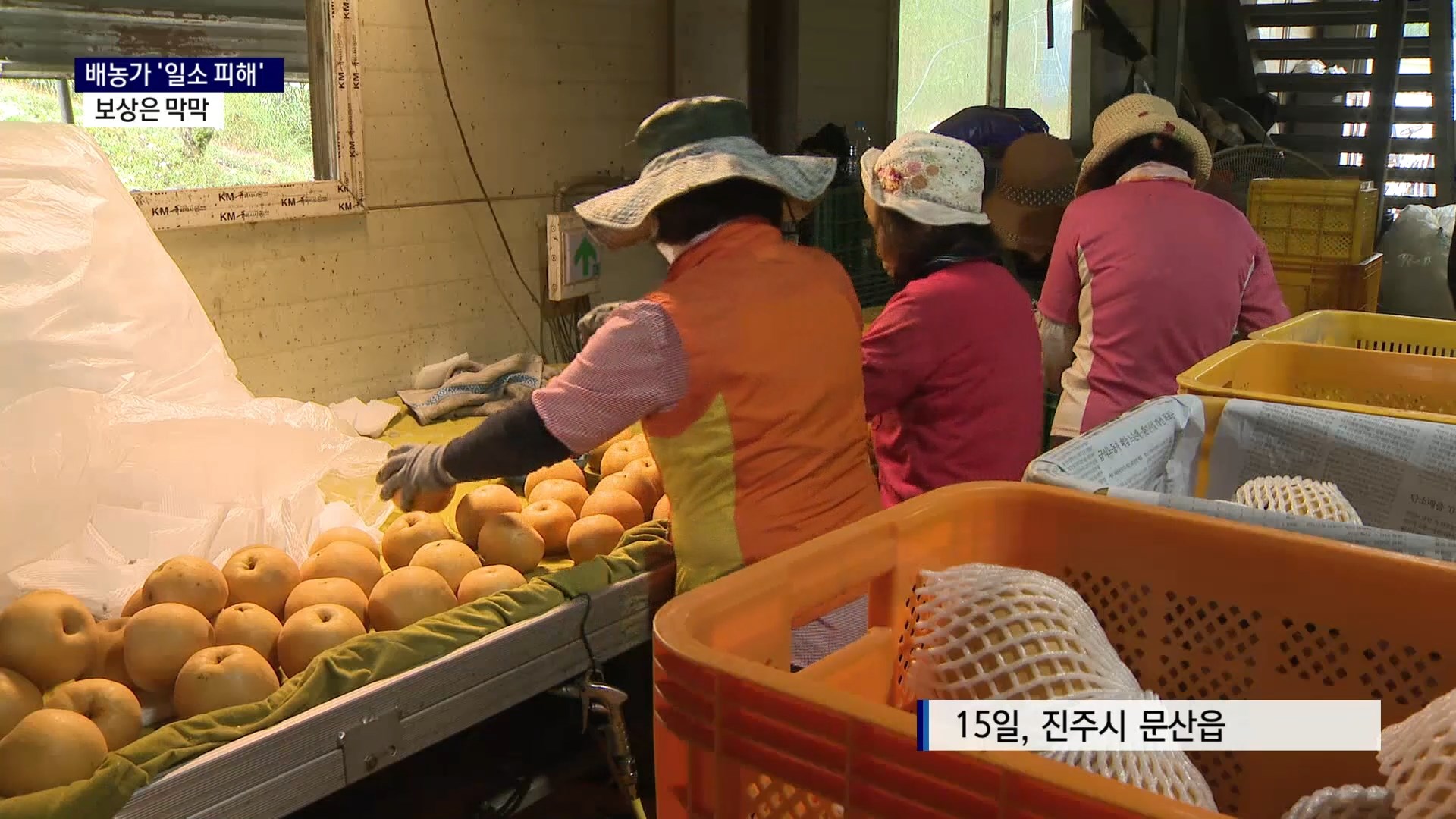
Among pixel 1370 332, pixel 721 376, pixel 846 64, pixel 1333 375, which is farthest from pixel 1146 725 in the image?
pixel 846 64

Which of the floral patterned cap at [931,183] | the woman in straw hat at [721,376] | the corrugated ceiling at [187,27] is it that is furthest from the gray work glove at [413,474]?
the corrugated ceiling at [187,27]

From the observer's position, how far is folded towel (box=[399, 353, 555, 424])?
3.77m

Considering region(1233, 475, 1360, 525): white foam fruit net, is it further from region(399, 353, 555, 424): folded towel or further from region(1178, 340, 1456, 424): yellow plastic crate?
region(399, 353, 555, 424): folded towel

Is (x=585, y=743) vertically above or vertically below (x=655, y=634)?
below

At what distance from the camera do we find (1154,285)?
9.82 feet

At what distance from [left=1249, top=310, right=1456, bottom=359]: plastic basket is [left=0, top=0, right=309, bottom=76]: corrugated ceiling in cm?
281

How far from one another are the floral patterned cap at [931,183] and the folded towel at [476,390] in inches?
57.9

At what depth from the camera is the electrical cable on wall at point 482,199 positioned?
12.8 ft

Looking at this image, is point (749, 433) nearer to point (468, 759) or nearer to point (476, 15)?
point (468, 759)

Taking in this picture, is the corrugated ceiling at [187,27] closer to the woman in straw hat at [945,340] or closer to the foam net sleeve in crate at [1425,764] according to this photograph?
the woman in straw hat at [945,340]

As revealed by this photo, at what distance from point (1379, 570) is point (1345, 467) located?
0.69 meters

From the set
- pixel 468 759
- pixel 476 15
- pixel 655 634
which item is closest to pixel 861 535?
pixel 655 634

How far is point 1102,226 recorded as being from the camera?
3068 mm

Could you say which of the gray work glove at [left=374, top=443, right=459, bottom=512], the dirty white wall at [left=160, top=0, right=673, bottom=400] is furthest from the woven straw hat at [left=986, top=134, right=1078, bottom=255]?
the gray work glove at [left=374, top=443, right=459, bottom=512]
